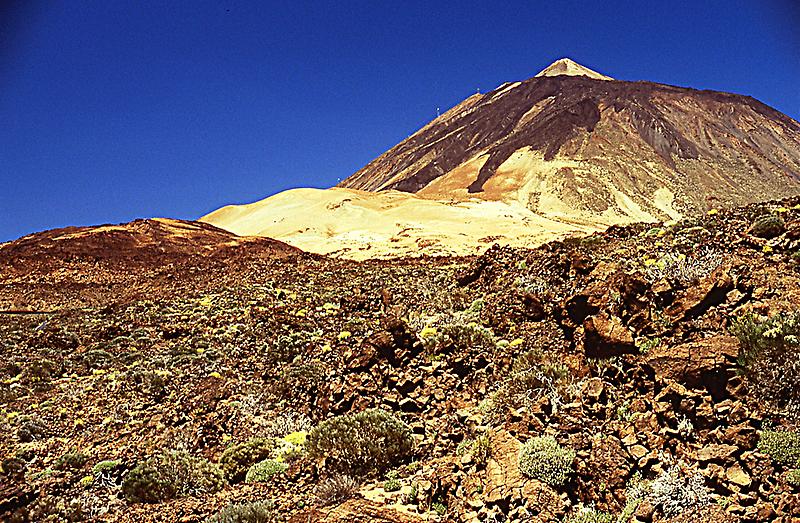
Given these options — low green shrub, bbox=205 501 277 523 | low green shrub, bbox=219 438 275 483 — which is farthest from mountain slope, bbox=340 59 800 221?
low green shrub, bbox=205 501 277 523

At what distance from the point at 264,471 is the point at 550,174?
54.6m

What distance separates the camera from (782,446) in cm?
413

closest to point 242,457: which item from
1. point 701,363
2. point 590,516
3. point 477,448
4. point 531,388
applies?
point 477,448

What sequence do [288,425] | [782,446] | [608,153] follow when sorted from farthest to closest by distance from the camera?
1. [608,153]
2. [288,425]
3. [782,446]

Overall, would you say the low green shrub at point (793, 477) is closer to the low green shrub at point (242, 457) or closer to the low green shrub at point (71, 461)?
the low green shrub at point (242, 457)

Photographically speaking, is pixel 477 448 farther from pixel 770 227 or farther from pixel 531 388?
pixel 770 227

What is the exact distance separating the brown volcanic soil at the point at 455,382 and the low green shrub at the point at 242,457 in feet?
0.73

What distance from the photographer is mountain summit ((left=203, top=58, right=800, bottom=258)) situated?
37.2 metres

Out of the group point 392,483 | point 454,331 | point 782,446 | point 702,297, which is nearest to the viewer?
point 782,446

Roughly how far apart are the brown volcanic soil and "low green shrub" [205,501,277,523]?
16 centimetres

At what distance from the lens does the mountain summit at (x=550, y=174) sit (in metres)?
37.2

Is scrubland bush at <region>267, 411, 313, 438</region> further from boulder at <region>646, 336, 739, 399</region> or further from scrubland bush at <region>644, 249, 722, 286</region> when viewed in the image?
scrubland bush at <region>644, 249, 722, 286</region>

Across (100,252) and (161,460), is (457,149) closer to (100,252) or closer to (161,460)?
(100,252)

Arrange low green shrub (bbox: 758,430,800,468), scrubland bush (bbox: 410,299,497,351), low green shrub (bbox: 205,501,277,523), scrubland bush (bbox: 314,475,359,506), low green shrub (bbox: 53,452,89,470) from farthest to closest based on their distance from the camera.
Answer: scrubland bush (bbox: 410,299,497,351) → low green shrub (bbox: 53,452,89,470) → scrubland bush (bbox: 314,475,359,506) → low green shrub (bbox: 205,501,277,523) → low green shrub (bbox: 758,430,800,468)
